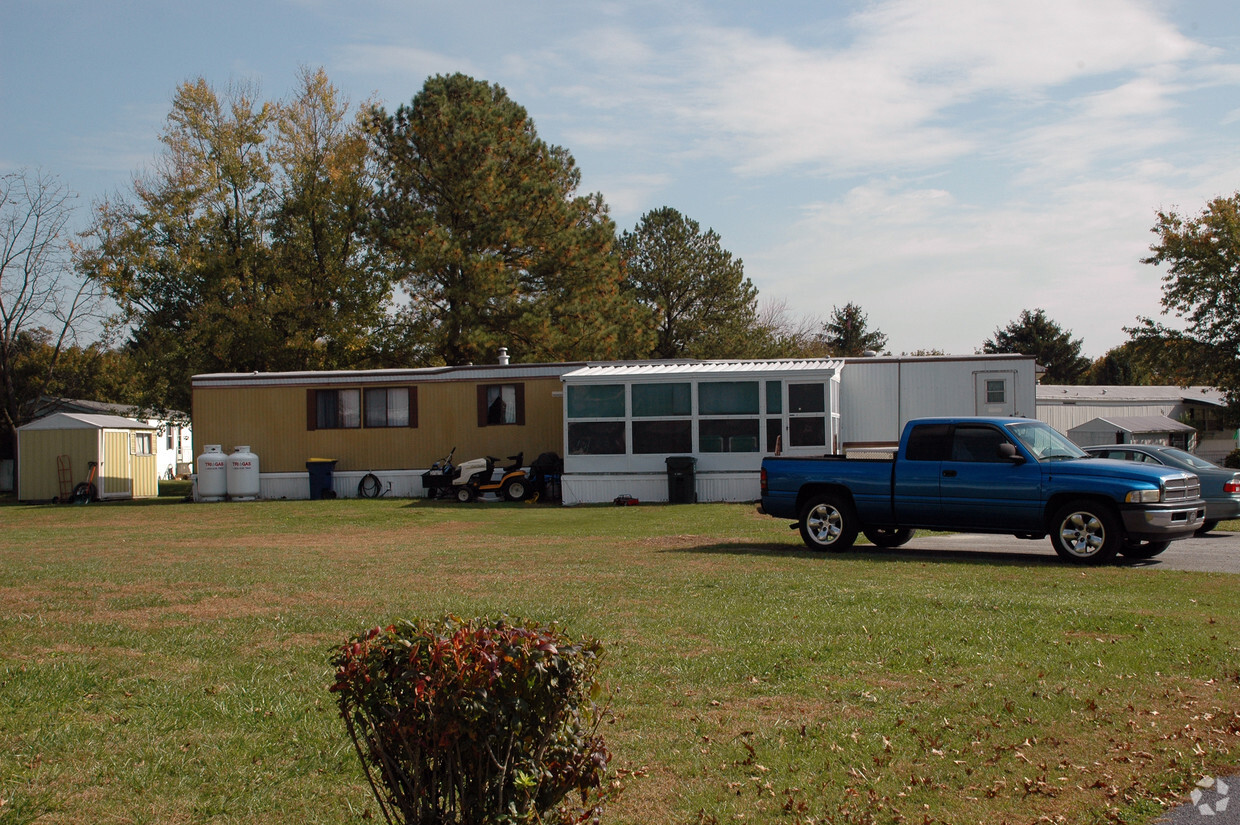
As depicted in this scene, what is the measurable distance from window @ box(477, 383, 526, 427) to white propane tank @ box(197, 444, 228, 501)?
7.05 meters

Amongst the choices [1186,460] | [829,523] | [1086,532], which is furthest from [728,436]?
[1086,532]

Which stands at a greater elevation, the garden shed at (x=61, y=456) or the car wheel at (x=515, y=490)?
the garden shed at (x=61, y=456)

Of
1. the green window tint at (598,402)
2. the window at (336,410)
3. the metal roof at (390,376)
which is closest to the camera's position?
the green window tint at (598,402)

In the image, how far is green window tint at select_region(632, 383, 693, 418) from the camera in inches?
974

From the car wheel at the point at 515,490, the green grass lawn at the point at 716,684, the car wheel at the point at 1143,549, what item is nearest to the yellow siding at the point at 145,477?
the car wheel at the point at 515,490

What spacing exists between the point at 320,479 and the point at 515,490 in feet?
18.7

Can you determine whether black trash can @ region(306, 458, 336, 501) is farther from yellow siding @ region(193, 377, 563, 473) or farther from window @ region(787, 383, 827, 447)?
window @ region(787, 383, 827, 447)

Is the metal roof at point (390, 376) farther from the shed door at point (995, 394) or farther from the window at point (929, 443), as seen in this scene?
the window at point (929, 443)

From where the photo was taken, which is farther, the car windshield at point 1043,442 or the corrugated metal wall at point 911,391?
the corrugated metal wall at point 911,391

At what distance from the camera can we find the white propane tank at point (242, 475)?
28.0 metres

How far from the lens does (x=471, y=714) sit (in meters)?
3.09

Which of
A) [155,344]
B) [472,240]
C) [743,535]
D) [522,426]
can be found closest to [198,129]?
[155,344]

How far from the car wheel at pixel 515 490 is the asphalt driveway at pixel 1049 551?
38.4 ft

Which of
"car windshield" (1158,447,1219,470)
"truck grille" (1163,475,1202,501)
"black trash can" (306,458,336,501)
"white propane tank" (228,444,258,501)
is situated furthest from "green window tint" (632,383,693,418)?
"truck grille" (1163,475,1202,501)
